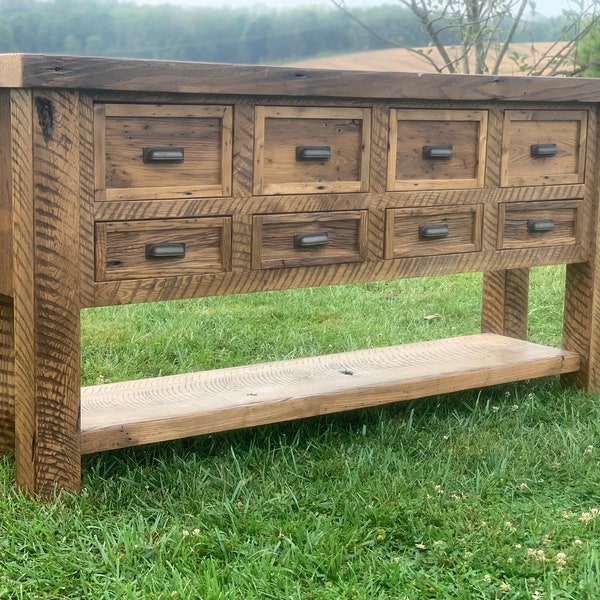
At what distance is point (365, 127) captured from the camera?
311cm

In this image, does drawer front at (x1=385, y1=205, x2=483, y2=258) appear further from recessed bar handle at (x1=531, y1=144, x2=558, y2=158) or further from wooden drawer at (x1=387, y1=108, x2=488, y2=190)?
recessed bar handle at (x1=531, y1=144, x2=558, y2=158)

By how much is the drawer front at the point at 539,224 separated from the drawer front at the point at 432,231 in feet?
0.43

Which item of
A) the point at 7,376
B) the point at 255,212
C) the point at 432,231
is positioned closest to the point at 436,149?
the point at 432,231

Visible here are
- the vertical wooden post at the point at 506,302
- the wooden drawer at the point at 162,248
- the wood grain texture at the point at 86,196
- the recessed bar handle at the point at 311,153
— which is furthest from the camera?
the vertical wooden post at the point at 506,302

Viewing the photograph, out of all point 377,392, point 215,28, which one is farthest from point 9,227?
point 215,28

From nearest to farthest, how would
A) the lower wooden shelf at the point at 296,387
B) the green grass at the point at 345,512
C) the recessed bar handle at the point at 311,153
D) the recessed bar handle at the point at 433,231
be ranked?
the green grass at the point at 345,512, the lower wooden shelf at the point at 296,387, the recessed bar handle at the point at 311,153, the recessed bar handle at the point at 433,231

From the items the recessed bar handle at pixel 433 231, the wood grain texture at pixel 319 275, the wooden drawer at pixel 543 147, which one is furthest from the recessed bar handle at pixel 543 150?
the recessed bar handle at pixel 433 231

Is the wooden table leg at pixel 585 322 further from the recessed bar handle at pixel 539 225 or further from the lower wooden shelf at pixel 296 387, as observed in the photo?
the recessed bar handle at pixel 539 225

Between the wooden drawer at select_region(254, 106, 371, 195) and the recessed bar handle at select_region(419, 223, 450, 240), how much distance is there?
29 centimetres

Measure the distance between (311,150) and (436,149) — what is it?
504 millimetres

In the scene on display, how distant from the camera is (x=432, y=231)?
3.35 meters

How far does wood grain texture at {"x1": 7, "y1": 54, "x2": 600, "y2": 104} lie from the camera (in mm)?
2469

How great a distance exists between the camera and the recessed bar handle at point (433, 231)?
3334 millimetres

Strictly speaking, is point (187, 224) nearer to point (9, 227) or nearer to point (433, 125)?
point (9, 227)
